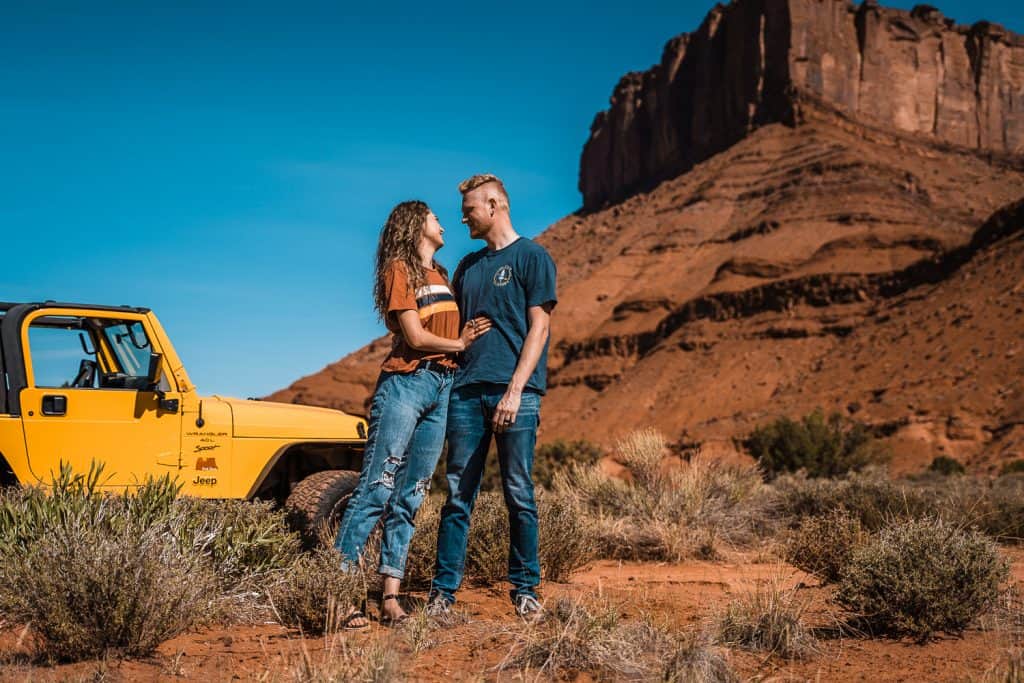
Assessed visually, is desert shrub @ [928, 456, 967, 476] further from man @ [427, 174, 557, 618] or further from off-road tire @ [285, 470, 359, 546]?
man @ [427, 174, 557, 618]

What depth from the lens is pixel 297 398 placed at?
68.7 m

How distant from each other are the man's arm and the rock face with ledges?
7138cm

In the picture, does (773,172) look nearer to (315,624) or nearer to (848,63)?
(848,63)

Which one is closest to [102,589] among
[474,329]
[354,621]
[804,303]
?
[354,621]

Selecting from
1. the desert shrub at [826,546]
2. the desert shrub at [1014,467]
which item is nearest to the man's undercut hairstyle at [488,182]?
the desert shrub at [826,546]

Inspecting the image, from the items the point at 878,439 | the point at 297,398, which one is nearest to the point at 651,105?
the point at 297,398

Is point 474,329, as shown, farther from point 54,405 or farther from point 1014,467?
point 1014,467

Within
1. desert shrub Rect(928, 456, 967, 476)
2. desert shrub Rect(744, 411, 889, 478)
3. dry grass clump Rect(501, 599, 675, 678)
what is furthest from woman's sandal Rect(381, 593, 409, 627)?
desert shrub Rect(928, 456, 967, 476)

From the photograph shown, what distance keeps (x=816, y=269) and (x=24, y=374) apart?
146 ft

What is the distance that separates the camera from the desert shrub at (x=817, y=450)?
24703 mm

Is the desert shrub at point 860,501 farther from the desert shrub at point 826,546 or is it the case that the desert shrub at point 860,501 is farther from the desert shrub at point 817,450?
the desert shrub at point 817,450

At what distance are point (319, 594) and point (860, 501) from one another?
7162 mm

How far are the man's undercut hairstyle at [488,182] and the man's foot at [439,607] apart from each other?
199 cm

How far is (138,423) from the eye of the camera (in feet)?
19.7
